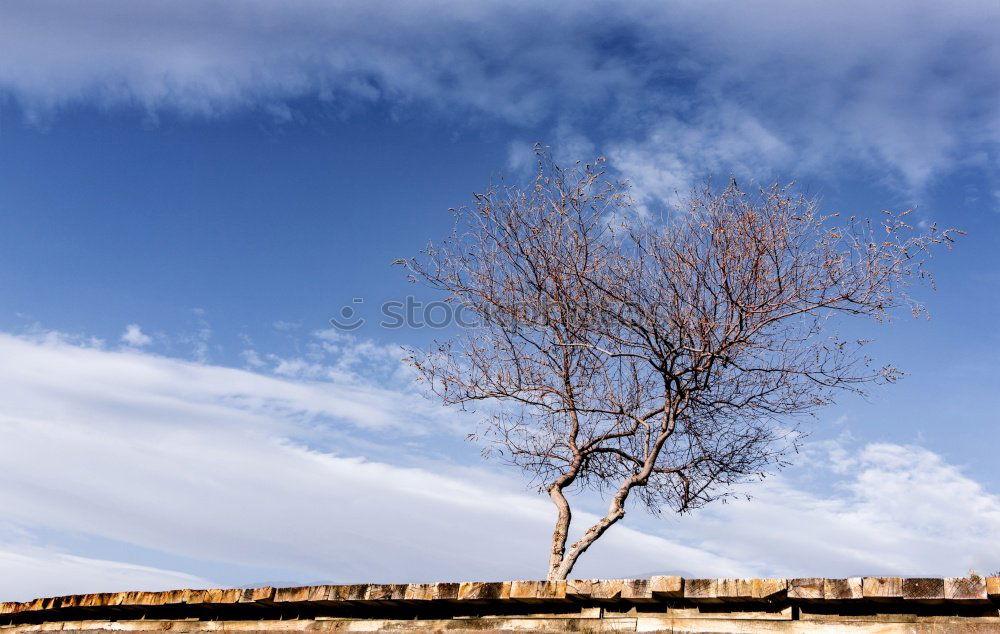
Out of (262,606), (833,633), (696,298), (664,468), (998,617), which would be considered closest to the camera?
(998,617)

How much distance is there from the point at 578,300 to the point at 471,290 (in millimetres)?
1825

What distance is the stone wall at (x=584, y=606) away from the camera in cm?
585

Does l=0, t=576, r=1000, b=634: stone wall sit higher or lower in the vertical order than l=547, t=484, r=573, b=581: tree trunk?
lower

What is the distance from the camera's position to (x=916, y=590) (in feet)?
19.0

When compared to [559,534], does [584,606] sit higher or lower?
lower

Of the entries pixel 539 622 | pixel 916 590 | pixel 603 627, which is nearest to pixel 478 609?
pixel 539 622

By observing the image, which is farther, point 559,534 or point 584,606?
point 559,534

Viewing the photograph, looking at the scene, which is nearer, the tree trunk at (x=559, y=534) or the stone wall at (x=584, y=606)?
the stone wall at (x=584, y=606)

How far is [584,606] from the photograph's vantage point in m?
7.00

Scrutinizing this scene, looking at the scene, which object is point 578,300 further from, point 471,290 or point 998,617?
point 998,617

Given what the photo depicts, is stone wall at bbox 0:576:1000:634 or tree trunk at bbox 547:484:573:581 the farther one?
tree trunk at bbox 547:484:573:581

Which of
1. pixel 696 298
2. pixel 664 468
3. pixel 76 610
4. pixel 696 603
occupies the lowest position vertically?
pixel 76 610

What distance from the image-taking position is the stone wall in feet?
19.2

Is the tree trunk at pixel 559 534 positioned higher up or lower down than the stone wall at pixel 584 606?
higher up
